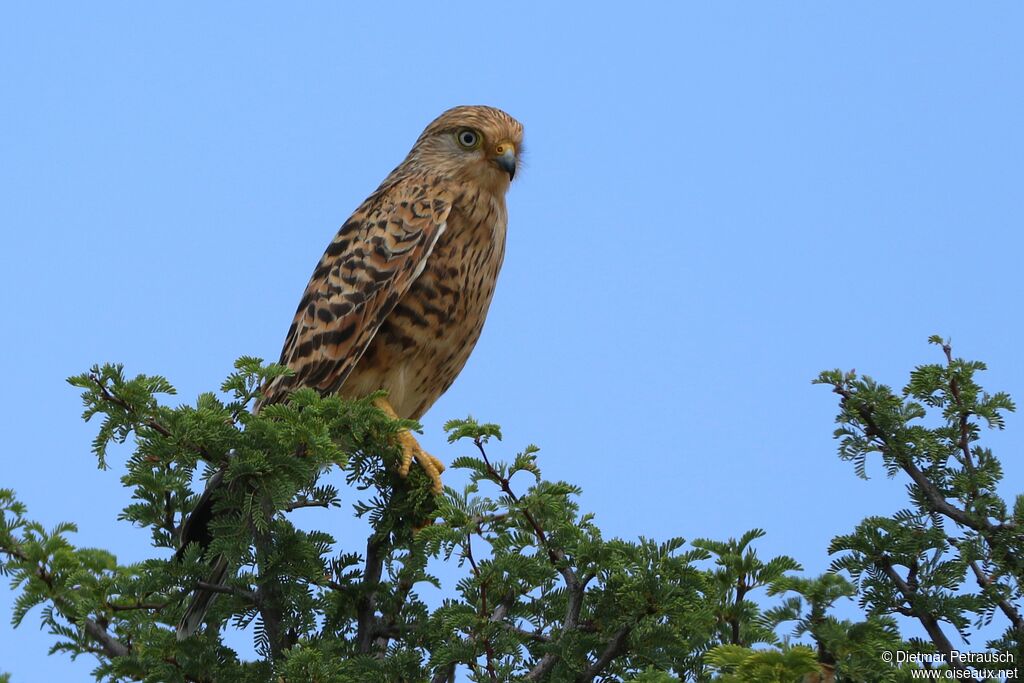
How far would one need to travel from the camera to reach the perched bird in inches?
205

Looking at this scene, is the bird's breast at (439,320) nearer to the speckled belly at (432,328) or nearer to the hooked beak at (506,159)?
the speckled belly at (432,328)

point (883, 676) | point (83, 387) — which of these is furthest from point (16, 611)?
point (883, 676)

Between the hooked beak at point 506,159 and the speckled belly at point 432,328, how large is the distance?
44 cm

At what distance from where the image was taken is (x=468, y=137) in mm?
6078

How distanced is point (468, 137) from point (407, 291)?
1117 mm

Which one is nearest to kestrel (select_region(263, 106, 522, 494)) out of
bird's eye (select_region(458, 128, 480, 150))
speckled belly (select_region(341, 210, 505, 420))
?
speckled belly (select_region(341, 210, 505, 420))

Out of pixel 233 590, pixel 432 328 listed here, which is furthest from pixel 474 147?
pixel 233 590

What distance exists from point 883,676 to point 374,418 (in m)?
1.67

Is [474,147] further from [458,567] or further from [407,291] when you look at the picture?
[458,567]

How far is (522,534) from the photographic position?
11.9ft

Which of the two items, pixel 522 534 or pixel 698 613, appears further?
pixel 522 534

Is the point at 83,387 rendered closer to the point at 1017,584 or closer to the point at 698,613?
the point at 698,613

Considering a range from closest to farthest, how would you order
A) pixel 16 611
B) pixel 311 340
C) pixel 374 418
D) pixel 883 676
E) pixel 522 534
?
pixel 883 676
pixel 522 534
pixel 374 418
pixel 16 611
pixel 311 340

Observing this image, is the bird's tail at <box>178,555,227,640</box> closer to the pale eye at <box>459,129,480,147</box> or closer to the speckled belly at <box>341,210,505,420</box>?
the speckled belly at <box>341,210,505,420</box>
